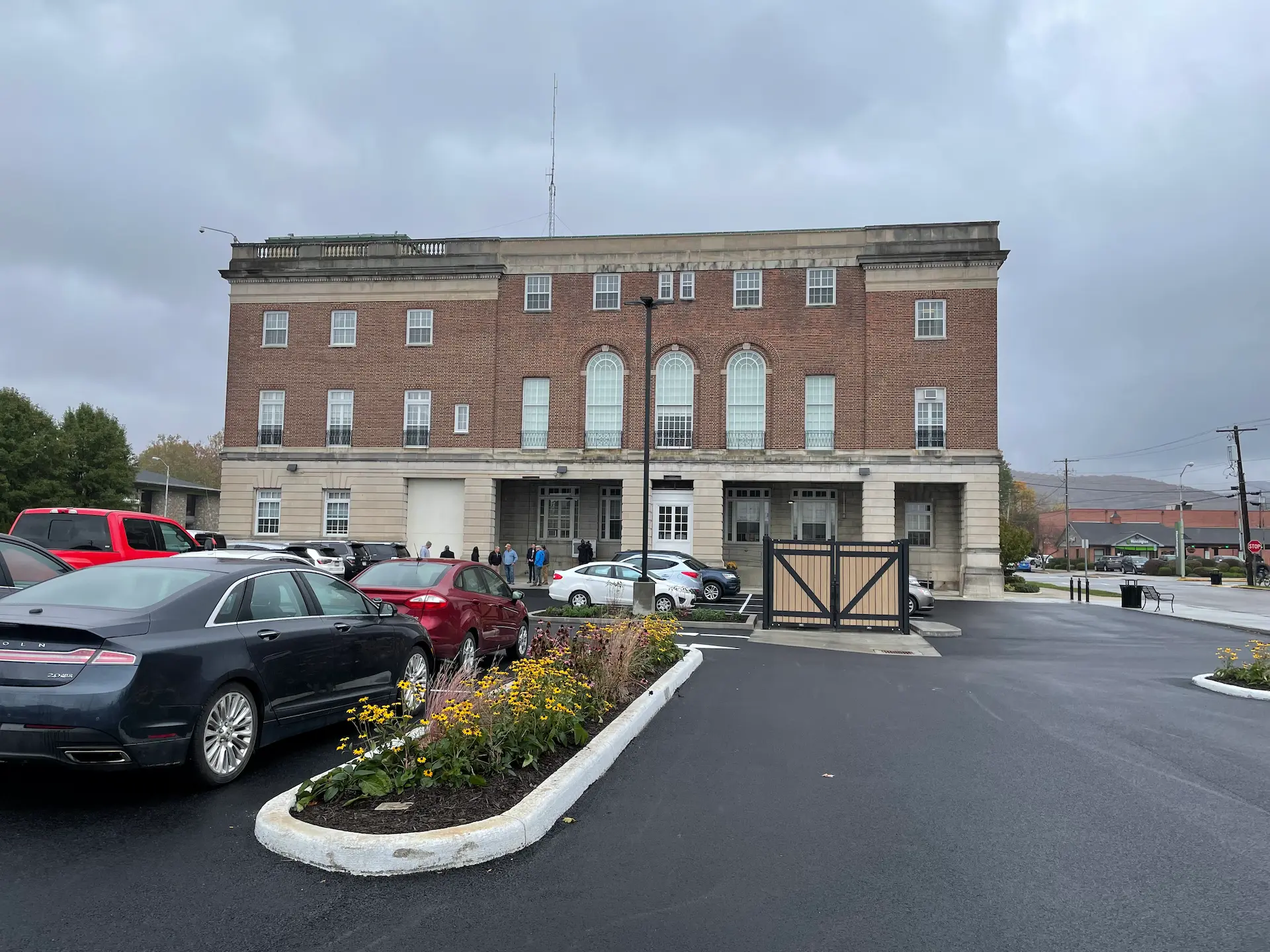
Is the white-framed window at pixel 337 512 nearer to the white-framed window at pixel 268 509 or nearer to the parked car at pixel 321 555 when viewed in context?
the white-framed window at pixel 268 509

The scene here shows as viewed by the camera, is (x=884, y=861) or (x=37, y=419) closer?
(x=884, y=861)

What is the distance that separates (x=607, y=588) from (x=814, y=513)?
15751mm

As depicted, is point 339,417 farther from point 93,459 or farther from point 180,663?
point 180,663

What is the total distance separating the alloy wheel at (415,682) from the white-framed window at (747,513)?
28076mm

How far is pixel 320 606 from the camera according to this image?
7359mm

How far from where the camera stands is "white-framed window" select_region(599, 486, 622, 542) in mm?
37031

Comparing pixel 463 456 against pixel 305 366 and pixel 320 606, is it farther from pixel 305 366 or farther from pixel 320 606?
pixel 320 606

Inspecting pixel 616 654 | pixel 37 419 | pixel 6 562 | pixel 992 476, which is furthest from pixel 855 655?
pixel 37 419

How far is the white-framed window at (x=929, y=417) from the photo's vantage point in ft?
111

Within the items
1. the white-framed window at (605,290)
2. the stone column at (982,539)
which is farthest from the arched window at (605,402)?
the stone column at (982,539)

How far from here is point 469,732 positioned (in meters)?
5.62

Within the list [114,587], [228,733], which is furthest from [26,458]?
[228,733]

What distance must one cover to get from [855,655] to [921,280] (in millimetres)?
22804

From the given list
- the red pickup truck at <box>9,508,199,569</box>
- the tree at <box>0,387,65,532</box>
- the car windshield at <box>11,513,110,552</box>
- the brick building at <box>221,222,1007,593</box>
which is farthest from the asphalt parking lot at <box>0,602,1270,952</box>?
the tree at <box>0,387,65,532</box>
